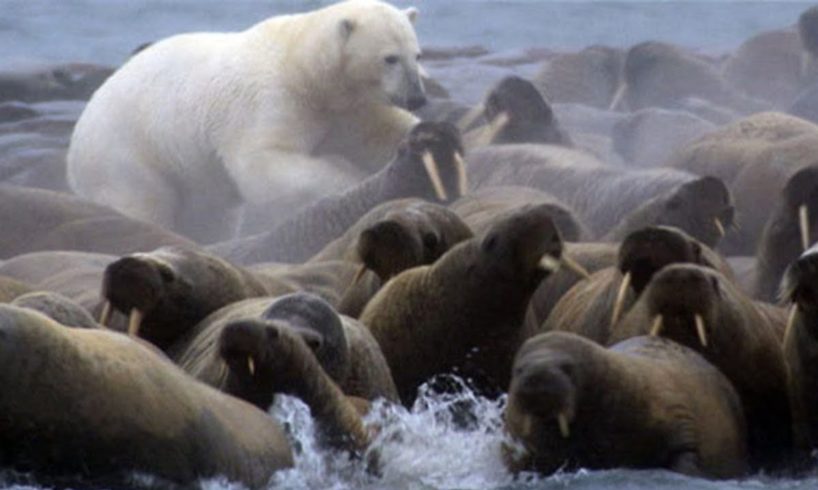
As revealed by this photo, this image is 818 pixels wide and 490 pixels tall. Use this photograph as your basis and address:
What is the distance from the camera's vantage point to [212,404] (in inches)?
328

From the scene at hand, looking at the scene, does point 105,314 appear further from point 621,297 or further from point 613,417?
point 613,417

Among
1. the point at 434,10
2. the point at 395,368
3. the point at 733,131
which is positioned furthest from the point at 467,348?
the point at 434,10

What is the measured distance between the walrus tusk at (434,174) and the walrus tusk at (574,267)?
11.7 feet

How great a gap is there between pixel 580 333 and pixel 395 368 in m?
0.74

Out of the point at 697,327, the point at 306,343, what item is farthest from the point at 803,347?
the point at 306,343

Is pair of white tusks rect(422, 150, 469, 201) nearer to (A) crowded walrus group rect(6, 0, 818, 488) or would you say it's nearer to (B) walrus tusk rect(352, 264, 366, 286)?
→ (A) crowded walrus group rect(6, 0, 818, 488)

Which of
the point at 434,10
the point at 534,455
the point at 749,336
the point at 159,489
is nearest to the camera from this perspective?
the point at 159,489

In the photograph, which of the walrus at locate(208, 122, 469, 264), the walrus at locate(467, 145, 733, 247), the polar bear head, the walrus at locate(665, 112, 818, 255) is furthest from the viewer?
the polar bear head

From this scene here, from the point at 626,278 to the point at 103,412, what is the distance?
2643mm

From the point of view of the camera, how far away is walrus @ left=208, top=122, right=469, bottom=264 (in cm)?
1476

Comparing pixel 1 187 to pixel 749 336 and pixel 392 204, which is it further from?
pixel 749 336

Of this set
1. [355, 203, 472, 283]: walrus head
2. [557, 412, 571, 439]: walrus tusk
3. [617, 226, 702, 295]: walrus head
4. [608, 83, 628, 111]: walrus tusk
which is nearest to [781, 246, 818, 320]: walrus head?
[617, 226, 702, 295]: walrus head

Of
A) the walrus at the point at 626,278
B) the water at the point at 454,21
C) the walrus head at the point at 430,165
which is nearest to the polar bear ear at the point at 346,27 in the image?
the walrus head at the point at 430,165

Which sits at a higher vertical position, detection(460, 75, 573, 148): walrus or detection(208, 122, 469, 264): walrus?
detection(208, 122, 469, 264): walrus
